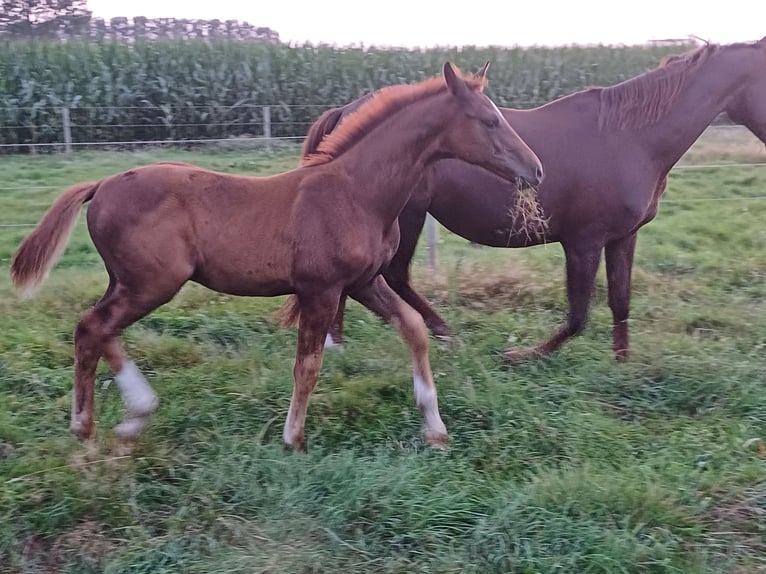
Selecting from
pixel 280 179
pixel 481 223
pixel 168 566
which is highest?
pixel 280 179

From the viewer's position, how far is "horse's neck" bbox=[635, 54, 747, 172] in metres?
4.70

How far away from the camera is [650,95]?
4.74m

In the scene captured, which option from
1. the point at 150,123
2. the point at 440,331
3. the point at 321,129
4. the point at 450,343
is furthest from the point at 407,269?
the point at 150,123

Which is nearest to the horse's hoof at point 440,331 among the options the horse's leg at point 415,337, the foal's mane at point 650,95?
the horse's leg at point 415,337

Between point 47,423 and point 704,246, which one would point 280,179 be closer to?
point 47,423

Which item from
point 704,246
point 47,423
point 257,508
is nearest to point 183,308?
point 47,423

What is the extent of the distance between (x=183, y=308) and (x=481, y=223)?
2.35 metres

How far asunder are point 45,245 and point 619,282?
11.5ft

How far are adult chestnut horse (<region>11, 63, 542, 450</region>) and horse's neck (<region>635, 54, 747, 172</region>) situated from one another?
1.54 metres

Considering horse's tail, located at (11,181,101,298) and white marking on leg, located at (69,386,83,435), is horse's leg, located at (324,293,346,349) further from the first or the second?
horse's tail, located at (11,181,101,298)

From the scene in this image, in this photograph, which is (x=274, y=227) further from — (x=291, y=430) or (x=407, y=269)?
(x=407, y=269)

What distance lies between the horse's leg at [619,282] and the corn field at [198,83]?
12.0 meters

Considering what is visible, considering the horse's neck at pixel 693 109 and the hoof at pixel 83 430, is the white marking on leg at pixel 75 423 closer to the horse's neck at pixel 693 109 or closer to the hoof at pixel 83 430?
the hoof at pixel 83 430

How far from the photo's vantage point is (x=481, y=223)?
4863 mm
